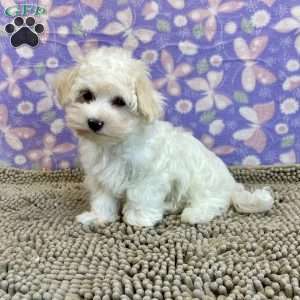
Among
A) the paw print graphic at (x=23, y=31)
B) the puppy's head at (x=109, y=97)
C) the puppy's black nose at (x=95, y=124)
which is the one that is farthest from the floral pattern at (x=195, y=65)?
the puppy's black nose at (x=95, y=124)

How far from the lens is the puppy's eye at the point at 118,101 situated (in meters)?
1.68

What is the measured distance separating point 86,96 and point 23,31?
0.73 meters

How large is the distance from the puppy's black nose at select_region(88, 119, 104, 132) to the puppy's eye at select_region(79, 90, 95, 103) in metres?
0.11

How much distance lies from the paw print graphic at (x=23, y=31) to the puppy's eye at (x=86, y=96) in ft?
2.19

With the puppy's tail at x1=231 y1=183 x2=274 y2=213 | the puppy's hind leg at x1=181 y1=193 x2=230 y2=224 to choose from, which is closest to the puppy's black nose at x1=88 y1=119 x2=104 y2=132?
the puppy's hind leg at x1=181 y1=193 x2=230 y2=224

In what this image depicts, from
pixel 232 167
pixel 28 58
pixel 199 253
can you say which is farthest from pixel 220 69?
pixel 199 253

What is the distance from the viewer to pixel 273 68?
7.42ft

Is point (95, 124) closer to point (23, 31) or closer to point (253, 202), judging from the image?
point (253, 202)

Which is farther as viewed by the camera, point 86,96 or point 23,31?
point 23,31

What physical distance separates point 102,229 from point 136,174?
232mm

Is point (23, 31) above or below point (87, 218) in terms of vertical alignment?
above

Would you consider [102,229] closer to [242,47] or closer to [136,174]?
[136,174]

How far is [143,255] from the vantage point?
1.55m

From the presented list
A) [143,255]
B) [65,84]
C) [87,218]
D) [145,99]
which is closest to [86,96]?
[65,84]
